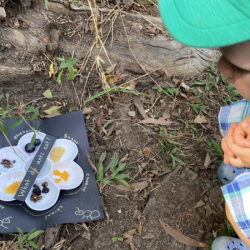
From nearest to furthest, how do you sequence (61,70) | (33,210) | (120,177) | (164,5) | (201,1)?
(201,1), (164,5), (33,210), (120,177), (61,70)

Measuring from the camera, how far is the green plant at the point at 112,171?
1.54m

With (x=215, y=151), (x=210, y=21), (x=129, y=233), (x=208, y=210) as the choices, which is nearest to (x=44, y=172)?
(x=129, y=233)

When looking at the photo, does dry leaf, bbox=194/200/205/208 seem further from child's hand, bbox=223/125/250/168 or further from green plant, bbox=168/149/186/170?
child's hand, bbox=223/125/250/168

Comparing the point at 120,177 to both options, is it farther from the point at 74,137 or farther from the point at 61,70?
the point at 61,70

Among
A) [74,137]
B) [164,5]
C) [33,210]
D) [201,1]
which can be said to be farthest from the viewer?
[74,137]

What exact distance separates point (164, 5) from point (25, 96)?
1.15 meters

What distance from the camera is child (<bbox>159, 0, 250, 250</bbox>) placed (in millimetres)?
776

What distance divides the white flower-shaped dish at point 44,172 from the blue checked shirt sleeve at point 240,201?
31.3 inches

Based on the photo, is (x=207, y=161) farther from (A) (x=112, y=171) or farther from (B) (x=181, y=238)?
(A) (x=112, y=171)

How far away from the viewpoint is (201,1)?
811 millimetres

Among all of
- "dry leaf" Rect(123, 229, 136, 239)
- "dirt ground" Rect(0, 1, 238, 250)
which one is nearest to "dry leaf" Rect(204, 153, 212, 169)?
"dirt ground" Rect(0, 1, 238, 250)

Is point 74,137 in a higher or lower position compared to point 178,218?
higher

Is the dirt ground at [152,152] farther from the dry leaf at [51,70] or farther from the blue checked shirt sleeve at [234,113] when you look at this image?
the blue checked shirt sleeve at [234,113]

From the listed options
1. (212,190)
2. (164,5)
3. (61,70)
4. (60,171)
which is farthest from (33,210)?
(164,5)
